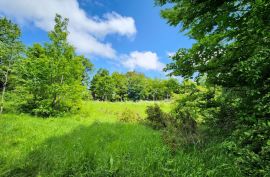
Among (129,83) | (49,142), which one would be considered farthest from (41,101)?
(129,83)

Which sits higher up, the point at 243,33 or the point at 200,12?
the point at 200,12

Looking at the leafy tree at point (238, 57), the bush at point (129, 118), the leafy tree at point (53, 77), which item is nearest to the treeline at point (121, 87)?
the leafy tree at point (53, 77)

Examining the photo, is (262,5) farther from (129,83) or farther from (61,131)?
(129,83)

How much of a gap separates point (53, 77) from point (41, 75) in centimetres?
80

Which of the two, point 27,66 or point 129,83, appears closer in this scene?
point 27,66

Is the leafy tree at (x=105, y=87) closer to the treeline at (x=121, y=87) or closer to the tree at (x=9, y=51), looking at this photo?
the treeline at (x=121, y=87)

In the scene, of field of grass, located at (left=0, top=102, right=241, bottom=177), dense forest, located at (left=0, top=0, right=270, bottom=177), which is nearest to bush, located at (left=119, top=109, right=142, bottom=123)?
dense forest, located at (left=0, top=0, right=270, bottom=177)

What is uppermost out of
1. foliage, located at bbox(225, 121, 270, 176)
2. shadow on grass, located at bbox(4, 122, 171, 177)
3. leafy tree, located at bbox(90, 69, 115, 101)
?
leafy tree, located at bbox(90, 69, 115, 101)

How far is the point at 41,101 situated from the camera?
1327cm

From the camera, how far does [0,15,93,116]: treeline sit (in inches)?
520

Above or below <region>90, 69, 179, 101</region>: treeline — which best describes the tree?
below

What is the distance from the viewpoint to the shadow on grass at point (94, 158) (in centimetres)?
488

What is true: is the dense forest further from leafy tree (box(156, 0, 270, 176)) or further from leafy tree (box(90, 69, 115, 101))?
leafy tree (box(90, 69, 115, 101))

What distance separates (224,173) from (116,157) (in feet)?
8.66
